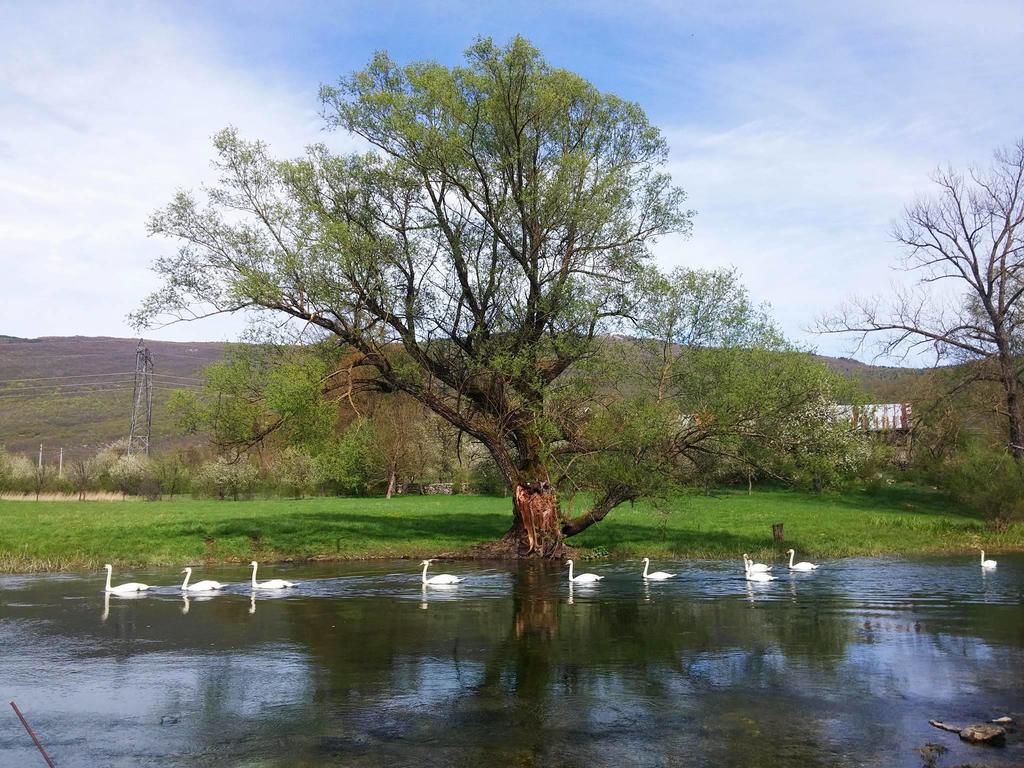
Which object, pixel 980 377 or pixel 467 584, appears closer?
pixel 467 584

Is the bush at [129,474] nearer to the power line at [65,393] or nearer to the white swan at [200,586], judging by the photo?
the white swan at [200,586]

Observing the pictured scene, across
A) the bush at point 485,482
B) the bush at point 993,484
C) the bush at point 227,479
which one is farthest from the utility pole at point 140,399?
the bush at point 993,484

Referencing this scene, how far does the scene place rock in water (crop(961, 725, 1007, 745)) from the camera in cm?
1078

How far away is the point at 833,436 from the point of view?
100.0ft

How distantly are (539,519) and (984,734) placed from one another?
71.4ft

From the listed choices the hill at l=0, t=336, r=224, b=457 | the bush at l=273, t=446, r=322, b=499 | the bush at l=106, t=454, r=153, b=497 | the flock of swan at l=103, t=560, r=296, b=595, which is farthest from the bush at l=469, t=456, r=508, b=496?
the hill at l=0, t=336, r=224, b=457

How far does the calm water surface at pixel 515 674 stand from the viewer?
1102cm

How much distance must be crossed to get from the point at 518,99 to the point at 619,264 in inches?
268

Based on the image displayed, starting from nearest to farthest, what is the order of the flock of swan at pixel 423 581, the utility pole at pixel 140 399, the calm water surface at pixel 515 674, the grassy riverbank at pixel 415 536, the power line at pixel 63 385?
1. the calm water surface at pixel 515 674
2. the flock of swan at pixel 423 581
3. the grassy riverbank at pixel 415 536
4. the utility pole at pixel 140 399
5. the power line at pixel 63 385

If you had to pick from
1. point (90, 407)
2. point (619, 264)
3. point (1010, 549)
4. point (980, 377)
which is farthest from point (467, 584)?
point (90, 407)

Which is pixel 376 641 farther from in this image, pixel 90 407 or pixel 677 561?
pixel 90 407

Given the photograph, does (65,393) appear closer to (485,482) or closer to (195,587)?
(485,482)

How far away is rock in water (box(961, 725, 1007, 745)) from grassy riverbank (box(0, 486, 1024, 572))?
20.9m

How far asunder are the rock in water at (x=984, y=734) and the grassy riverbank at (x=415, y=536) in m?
20.9
